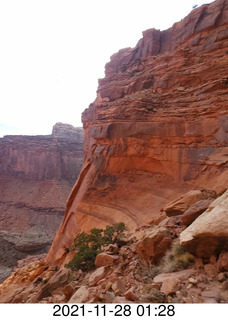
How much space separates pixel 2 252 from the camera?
1265 inches

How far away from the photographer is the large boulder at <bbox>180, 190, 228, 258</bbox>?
162 inches

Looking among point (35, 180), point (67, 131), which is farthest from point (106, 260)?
point (67, 131)

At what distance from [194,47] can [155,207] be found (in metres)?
12.5

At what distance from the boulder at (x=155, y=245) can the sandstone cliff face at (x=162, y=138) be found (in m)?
5.79

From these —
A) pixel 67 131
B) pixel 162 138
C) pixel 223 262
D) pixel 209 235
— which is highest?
pixel 67 131

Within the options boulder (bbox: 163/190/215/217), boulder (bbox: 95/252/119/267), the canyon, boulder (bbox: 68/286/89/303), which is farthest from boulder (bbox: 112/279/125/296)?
boulder (bbox: 163/190/215/217)

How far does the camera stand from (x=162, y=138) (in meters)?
13.8

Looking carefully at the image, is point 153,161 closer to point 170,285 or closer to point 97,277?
point 97,277

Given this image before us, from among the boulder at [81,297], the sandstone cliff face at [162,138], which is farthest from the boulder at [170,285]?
the sandstone cliff face at [162,138]

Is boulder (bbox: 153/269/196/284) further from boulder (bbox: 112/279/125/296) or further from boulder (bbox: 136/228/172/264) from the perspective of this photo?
boulder (bbox: 136/228/172/264)

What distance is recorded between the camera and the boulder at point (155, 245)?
549 centimetres

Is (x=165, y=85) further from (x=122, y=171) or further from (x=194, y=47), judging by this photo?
(x=122, y=171)

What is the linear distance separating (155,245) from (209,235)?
5.67ft

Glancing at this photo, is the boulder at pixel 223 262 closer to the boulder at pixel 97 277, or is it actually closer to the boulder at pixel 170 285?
the boulder at pixel 170 285
